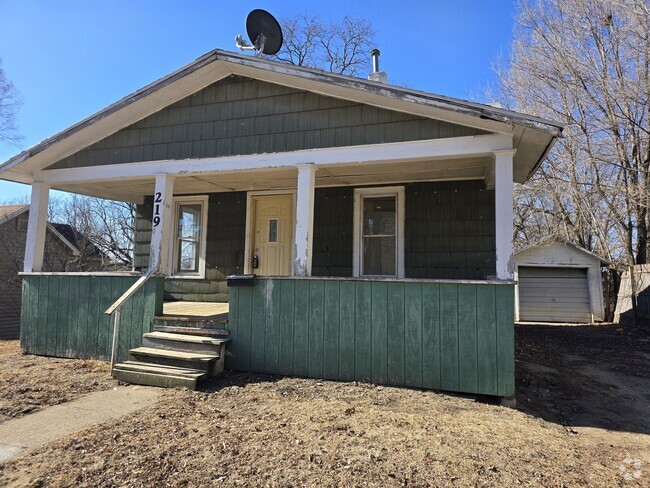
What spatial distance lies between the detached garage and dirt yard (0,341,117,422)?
12875 mm

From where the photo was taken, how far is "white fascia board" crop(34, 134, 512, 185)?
16.6 ft

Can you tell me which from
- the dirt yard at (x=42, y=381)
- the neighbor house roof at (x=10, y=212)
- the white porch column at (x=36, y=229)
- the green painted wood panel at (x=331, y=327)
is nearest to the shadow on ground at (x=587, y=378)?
the green painted wood panel at (x=331, y=327)

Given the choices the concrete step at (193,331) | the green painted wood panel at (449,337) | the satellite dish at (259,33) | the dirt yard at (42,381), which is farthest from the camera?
the satellite dish at (259,33)

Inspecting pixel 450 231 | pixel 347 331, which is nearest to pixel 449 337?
pixel 347 331

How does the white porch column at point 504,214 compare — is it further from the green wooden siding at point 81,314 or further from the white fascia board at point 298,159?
the green wooden siding at point 81,314

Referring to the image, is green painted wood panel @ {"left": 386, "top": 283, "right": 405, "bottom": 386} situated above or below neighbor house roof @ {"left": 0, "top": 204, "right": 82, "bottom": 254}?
below

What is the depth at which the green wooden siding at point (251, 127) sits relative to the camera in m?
5.38

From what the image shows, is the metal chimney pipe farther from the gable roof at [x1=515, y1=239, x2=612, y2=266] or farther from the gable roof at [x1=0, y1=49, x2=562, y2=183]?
the gable roof at [x1=515, y1=239, x2=612, y2=266]

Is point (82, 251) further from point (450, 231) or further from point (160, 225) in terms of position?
point (450, 231)

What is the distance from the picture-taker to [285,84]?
19.2 feet

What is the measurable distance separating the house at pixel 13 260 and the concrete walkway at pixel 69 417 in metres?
12.1

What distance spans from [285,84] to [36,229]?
464 cm

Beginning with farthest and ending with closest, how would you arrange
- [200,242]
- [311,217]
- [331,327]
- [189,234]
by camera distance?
[189,234] < [200,242] < [311,217] < [331,327]

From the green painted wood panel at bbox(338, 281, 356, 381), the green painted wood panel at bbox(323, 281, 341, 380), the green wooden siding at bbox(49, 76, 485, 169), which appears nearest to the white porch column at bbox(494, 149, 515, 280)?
the green wooden siding at bbox(49, 76, 485, 169)
